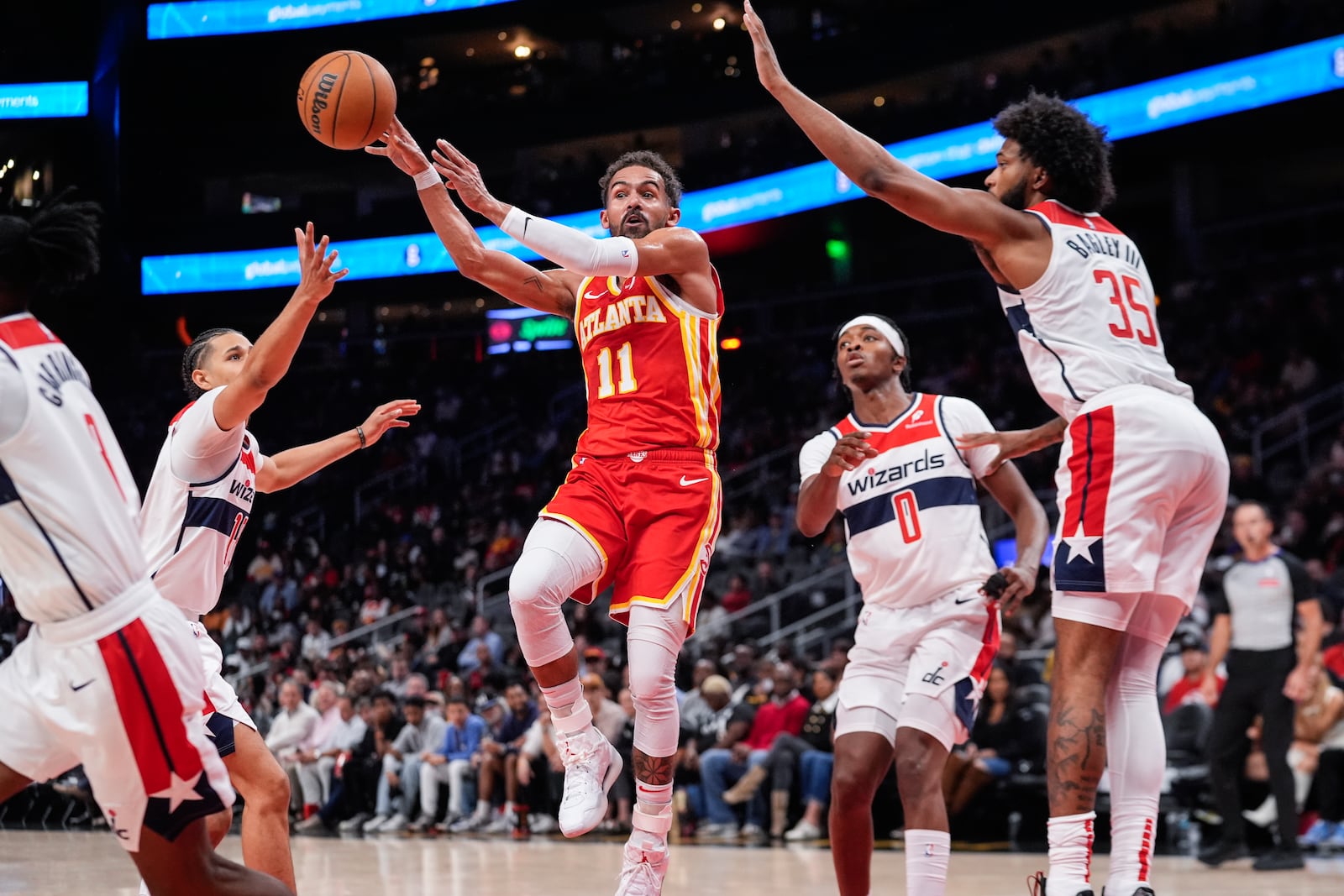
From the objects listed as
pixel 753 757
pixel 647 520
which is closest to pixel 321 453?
pixel 647 520

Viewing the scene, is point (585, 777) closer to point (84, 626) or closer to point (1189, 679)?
point (84, 626)

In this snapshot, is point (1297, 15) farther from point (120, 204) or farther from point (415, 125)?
point (120, 204)

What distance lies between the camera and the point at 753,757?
10930 millimetres

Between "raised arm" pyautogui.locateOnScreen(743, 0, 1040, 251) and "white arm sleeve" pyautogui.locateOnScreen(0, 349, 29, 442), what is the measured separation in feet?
7.48

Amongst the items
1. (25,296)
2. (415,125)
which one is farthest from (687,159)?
(25,296)

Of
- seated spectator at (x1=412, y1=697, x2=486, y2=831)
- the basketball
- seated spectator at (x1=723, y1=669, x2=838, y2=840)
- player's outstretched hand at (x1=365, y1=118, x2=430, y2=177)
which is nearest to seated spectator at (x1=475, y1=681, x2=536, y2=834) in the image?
seated spectator at (x1=412, y1=697, x2=486, y2=831)

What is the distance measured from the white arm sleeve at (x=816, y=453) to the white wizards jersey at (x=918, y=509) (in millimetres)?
40

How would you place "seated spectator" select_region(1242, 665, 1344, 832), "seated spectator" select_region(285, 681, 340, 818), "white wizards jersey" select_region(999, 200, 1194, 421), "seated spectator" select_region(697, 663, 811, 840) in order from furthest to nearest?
"seated spectator" select_region(285, 681, 340, 818) → "seated spectator" select_region(697, 663, 811, 840) → "seated spectator" select_region(1242, 665, 1344, 832) → "white wizards jersey" select_region(999, 200, 1194, 421)

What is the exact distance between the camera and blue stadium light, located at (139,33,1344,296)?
57.7ft

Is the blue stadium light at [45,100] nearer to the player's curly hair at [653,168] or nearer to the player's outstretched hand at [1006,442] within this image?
the player's curly hair at [653,168]

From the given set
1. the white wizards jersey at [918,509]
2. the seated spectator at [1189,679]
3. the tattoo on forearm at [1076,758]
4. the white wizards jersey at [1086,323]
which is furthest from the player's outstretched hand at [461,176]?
the seated spectator at [1189,679]

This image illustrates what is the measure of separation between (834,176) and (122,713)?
20637 millimetres

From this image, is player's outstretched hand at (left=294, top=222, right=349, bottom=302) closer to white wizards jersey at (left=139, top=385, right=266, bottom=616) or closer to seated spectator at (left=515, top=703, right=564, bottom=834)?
white wizards jersey at (left=139, top=385, right=266, bottom=616)

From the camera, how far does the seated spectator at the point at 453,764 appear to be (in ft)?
41.9
